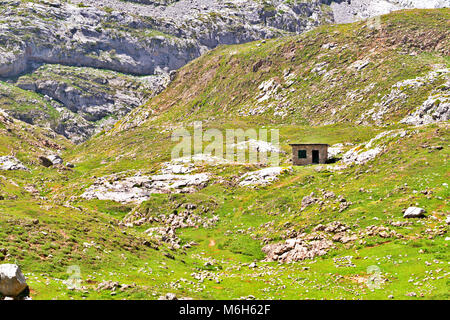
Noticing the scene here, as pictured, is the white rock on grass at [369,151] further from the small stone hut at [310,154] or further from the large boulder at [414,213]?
the large boulder at [414,213]

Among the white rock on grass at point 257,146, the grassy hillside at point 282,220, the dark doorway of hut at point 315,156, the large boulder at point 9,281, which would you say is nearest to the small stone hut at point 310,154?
the dark doorway of hut at point 315,156

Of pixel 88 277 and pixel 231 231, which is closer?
pixel 88 277

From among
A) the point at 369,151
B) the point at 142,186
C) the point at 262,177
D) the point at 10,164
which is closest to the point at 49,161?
the point at 10,164

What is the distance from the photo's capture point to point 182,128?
148 metres

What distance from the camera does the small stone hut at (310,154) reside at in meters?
74.8

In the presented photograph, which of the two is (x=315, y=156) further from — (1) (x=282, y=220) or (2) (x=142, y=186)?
(2) (x=142, y=186)

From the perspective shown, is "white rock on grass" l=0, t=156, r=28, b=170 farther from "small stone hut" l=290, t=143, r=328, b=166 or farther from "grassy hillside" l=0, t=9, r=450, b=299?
"small stone hut" l=290, t=143, r=328, b=166

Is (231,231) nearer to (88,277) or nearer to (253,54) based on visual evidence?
(88,277)

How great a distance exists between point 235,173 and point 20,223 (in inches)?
1925

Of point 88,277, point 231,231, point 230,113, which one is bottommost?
point 231,231

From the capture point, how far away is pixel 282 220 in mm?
49688

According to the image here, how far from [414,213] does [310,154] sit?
40.3 meters
